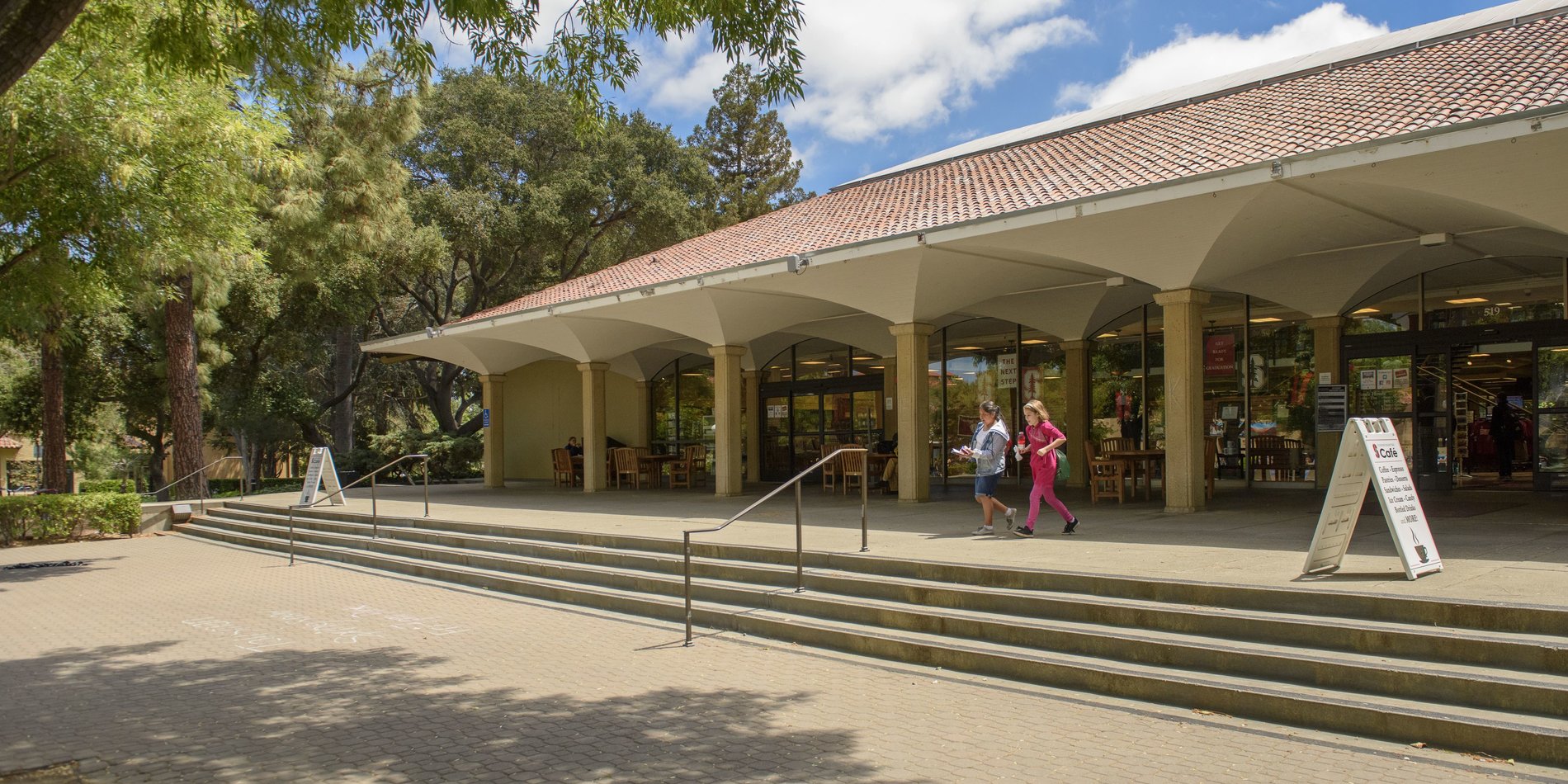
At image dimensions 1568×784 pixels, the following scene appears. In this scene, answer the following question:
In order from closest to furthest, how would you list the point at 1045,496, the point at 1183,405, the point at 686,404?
1. the point at 1045,496
2. the point at 1183,405
3. the point at 686,404

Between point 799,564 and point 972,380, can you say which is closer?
point 799,564

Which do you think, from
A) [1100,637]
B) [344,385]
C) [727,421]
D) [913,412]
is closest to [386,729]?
[1100,637]

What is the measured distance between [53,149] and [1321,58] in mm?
17482

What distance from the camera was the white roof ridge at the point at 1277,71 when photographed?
13.9 meters

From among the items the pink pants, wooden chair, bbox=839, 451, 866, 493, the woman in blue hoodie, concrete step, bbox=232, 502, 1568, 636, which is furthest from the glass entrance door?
concrete step, bbox=232, 502, 1568, 636

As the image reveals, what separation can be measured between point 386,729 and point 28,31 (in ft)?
12.4

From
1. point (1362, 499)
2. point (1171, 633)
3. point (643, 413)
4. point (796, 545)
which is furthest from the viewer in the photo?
point (643, 413)

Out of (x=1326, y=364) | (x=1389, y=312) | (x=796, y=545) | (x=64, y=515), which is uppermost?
(x=1389, y=312)

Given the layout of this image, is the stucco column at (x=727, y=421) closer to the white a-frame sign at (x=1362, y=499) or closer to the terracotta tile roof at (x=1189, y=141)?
the terracotta tile roof at (x=1189, y=141)

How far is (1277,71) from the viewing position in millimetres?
16297

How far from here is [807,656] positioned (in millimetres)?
7141

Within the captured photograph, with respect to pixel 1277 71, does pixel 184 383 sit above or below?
below

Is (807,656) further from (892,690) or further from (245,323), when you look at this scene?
(245,323)

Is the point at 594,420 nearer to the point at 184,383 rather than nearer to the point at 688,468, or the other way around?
the point at 688,468
